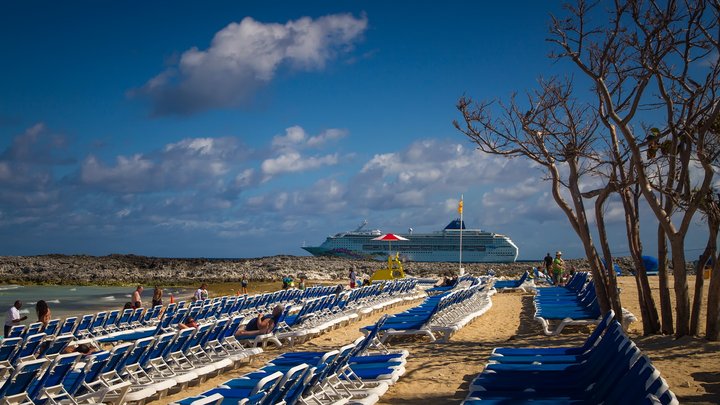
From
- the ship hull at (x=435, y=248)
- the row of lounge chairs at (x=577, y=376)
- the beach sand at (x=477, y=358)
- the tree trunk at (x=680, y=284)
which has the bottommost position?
the beach sand at (x=477, y=358)

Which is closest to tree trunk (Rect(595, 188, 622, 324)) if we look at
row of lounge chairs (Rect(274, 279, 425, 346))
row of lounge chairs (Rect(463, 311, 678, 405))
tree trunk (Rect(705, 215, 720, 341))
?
tree trunk (Rect(705, 215, 720, 341))

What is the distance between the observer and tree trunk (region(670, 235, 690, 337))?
8.38 m

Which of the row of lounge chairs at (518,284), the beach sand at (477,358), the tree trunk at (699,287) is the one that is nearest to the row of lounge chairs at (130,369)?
the beach sand at (477,358)

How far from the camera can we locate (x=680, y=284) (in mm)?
8422

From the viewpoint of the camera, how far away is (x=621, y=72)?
9484 mm

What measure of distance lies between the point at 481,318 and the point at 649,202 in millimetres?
6165

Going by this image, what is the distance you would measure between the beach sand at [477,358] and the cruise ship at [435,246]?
2603 inches

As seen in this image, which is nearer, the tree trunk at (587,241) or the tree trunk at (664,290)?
the tree trunk at (664,290)

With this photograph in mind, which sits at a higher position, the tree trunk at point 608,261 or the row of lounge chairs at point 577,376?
the tree trunk at point 608,261

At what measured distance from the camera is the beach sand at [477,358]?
635 cm

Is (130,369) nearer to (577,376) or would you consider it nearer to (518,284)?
(577,376)

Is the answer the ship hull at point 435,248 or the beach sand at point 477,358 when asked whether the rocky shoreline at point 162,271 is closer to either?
the ship hull at point 435,248

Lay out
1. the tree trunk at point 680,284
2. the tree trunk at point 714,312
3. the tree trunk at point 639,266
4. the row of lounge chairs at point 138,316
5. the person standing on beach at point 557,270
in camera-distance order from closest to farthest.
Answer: the tree trunk at point 714,312 < the tree trunk at point 680,284 < the tree trunk at point 639,266 < the row of lounge chairs at point 138,316 < the person standing on beach at point 557,270

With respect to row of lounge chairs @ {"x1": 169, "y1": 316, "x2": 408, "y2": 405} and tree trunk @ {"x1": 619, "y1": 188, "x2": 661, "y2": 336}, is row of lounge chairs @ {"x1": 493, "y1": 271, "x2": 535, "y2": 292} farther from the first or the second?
row of lounge chairs @ {"x1": 169, "y1": 316, "x2": 408, "y2": 405}
